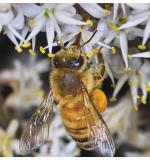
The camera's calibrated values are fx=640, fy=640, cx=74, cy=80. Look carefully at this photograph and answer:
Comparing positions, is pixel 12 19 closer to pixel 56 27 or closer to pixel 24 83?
pixel 56 27

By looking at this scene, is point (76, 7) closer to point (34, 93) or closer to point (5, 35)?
point (5, 35)

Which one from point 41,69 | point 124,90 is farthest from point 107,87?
point 41,69

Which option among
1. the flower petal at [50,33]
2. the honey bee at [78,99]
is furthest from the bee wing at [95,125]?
the flower petal at [50,33]

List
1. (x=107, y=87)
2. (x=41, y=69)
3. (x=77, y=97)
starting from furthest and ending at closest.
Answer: (x=41, y=69) → (x=107, y=87) → (x=77, y=97)

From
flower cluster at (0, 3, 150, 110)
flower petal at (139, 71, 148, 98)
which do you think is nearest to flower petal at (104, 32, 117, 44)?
flower cluster at (0, 3, 150, 110)

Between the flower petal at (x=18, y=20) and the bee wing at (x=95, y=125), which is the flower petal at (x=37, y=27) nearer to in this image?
the flower petal at (x=18, y=20)

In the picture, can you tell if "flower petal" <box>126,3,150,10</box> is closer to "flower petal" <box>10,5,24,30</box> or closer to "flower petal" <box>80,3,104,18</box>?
"flower petal" <box>80,3,104,18</box>

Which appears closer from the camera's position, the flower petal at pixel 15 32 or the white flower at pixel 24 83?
the flower petal at pixel 15 32

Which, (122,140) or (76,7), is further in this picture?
(122,140)
